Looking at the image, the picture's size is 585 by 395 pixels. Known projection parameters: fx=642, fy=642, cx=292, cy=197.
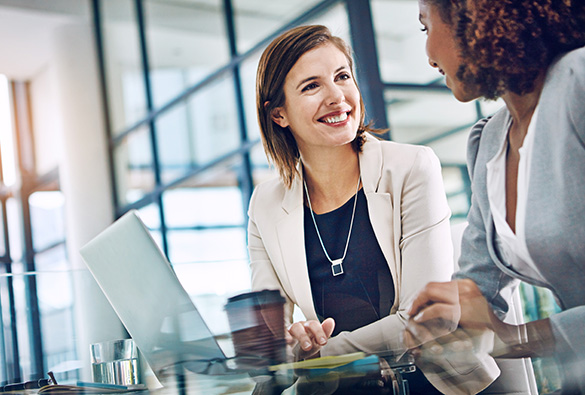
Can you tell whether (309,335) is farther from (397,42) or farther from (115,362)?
(397,42)

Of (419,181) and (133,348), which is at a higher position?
(419,181)

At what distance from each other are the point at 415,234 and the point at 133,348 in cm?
64

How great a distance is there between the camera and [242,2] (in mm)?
3859

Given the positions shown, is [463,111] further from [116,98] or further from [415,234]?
[116,98]

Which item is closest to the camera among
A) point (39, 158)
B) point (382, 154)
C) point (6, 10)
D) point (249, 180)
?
point (382, 154)

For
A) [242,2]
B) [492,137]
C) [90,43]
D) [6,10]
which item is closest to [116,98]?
[90,43]

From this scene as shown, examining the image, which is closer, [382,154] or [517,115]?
[517,115]

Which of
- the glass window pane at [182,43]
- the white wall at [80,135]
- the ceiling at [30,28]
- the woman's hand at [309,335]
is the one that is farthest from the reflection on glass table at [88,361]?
the ceiling at [30,28]

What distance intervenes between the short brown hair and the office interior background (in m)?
0.39

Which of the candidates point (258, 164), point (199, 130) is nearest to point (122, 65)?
point (199, 130)

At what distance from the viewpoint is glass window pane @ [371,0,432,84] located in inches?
79.0

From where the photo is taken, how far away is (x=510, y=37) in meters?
1.11

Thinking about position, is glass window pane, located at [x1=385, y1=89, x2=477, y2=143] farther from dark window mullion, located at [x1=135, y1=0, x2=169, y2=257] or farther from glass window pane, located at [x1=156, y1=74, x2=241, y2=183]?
dark window mullion, located at [x1=135, y1=0, x2=169, y2=257]

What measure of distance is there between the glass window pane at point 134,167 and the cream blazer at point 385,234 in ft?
10.6
